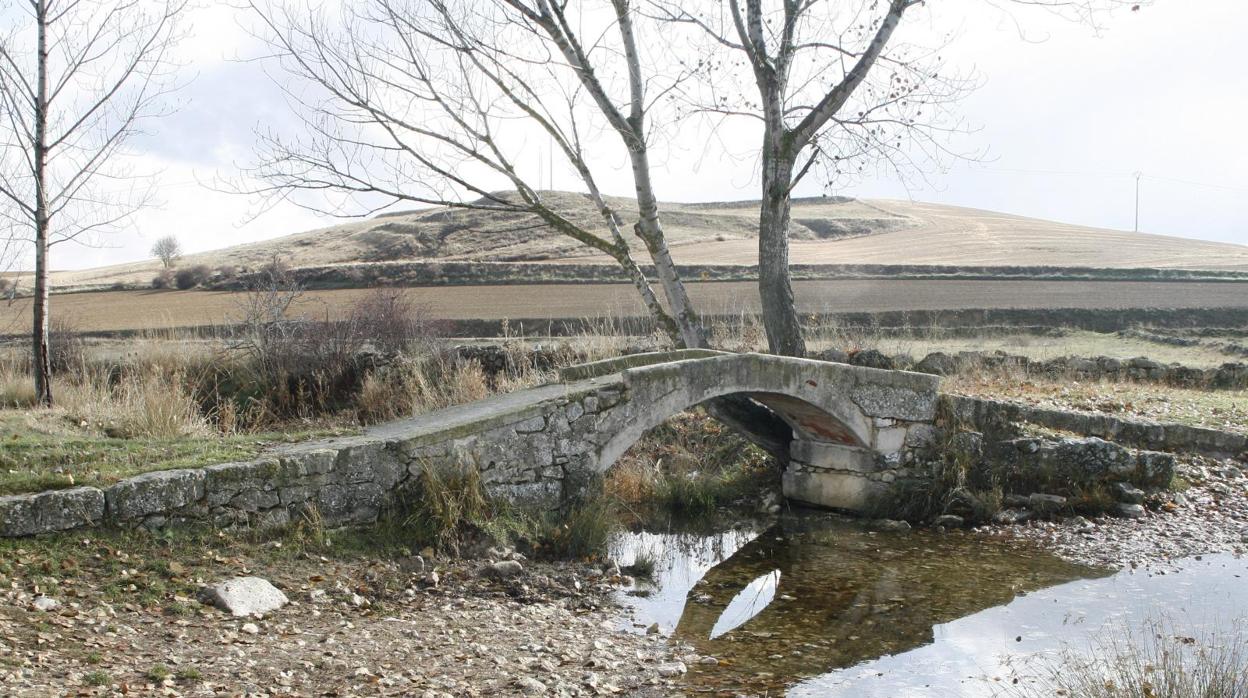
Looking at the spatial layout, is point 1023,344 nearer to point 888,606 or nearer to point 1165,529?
point 1165,529

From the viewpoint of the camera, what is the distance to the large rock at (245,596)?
5402 mm

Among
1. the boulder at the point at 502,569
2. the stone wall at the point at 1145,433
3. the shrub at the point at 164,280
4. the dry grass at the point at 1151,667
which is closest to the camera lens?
the dry grass at the point at 1151,667

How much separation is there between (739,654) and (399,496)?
2620mm

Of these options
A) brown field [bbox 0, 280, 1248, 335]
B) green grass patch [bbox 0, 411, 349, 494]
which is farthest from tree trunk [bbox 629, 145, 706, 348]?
brown field [bbox 0, 280, 1248, 335]

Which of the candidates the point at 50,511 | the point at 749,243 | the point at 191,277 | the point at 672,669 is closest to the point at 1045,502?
the point at 672,669

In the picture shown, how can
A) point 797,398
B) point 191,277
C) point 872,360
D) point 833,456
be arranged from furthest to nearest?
point 191,277
point 872,360
point 833,456
point 797,398

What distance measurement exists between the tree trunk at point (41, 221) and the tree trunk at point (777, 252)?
819 centimetres

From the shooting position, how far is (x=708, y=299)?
2223 centimetres

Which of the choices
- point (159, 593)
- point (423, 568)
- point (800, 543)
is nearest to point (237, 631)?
point (159, 593)

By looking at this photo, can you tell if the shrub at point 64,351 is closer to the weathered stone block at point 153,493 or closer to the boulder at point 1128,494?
the weathered stone block at point 153,493

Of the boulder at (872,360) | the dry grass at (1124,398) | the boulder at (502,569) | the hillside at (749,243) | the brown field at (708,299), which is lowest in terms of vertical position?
the boulder at (502,569)

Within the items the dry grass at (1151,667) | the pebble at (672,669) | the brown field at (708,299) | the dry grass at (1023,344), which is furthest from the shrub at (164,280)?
the dry grass at (1151,667)

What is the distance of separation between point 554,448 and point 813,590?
2305 mm

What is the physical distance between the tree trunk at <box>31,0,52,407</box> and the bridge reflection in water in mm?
7216
